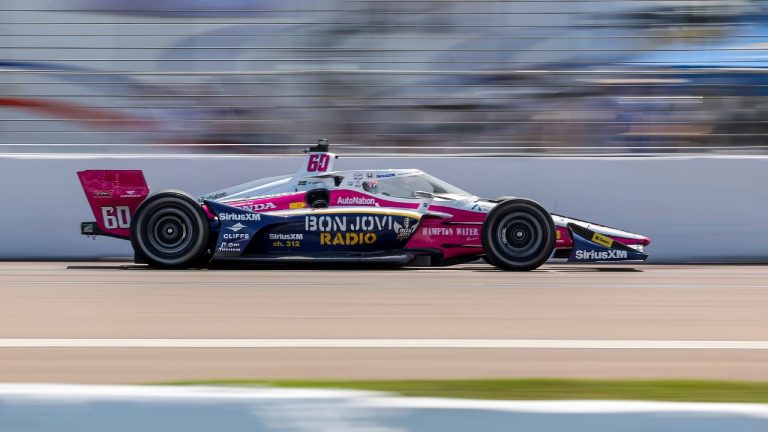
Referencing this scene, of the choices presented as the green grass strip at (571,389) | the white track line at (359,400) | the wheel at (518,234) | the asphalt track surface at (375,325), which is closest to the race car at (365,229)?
the wheel at (518,234)

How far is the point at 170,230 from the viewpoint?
30.0 feet

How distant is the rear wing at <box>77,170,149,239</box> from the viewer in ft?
30.5

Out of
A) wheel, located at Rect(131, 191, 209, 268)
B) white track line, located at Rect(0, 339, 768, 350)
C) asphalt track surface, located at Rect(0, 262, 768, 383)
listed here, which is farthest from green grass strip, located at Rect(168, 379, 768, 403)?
wheel, located at Rect(131, 191, 209, 268)

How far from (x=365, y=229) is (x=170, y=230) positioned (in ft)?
5.57

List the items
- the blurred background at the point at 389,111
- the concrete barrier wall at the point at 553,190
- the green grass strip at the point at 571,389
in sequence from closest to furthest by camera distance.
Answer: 1. the green grass strip at the point at 571,389
2. the concrete barrier wall at the point at 553,190
3. the blurred background at the point at 389,111

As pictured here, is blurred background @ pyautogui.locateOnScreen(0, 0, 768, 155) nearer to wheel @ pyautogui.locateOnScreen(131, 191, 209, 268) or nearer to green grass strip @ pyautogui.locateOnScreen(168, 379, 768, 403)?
wheel @ pyautogui.locateOnScreen(131, 191, 209, 268)

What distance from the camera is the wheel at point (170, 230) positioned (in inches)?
356

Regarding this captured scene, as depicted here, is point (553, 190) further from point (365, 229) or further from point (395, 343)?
point (395, 343)

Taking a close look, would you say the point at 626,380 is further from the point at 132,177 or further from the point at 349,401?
the point at 132,177

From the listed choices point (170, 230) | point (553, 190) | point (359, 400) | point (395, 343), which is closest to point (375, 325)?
point (395, 343)

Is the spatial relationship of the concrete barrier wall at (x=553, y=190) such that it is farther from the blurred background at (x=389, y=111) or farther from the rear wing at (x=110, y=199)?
the rear wing at (x=110, y=199)

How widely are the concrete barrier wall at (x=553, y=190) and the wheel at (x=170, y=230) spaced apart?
1.29 m

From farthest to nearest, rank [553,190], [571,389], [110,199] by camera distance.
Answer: [553,190]
[110,199]
[571,389]

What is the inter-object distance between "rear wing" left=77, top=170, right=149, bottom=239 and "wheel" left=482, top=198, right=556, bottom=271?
3.07 metres
